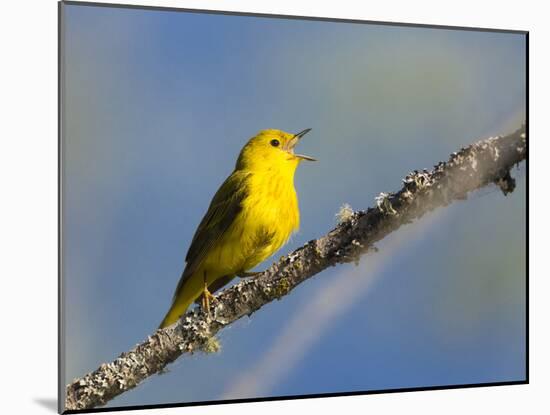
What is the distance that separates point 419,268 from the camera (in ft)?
15.4

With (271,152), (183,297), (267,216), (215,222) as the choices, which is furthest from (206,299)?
(271,152)

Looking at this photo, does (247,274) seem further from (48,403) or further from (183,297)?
(48,403)

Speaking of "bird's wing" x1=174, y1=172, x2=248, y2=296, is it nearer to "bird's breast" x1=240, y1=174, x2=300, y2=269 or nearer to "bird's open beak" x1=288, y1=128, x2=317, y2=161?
"bird's breast" x1=240, y1=174, x2=300, y2=269

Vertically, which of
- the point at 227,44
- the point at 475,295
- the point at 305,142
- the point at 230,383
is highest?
the point at 227,44

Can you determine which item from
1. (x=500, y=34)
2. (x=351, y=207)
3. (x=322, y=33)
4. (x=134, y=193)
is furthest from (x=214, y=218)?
(x=500, y=34)

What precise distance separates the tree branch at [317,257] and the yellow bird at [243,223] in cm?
8

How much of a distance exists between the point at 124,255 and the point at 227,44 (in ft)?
3.50

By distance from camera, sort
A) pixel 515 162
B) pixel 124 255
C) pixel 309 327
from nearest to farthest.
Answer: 1. pixel 124 255
2. pixel 309 327
3. pixel 515 162

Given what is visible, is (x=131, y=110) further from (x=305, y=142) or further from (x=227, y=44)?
(x=305, y=142)

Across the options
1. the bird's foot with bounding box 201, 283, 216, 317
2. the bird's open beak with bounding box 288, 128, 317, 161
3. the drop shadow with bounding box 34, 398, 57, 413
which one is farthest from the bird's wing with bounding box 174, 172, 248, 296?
the drop shadow with bounding box 34, 398, 57, 413

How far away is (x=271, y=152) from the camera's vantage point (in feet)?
14.6

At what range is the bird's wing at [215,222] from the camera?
4.30 m

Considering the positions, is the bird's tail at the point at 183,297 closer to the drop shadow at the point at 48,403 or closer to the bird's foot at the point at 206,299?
the bird's foot at the point at 206,299

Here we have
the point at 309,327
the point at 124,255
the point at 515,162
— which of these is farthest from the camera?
the point at 515,162
